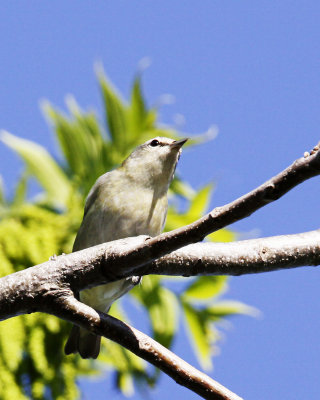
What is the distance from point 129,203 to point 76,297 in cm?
183

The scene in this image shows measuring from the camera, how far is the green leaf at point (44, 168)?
588 centimetres

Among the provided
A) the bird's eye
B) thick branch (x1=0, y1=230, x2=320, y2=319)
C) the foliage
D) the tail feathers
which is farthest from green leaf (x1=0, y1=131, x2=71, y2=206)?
thick branch (x1=0, y1=230, x2=320, y2=319)

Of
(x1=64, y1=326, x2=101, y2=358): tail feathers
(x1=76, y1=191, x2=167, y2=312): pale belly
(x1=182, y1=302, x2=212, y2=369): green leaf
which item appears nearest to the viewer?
(x1=64, y1=326, x2=101, y2=358): tail feathers

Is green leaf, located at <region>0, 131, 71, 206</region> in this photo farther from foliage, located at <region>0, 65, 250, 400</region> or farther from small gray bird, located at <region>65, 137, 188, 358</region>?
small gray bird, located at <region>65, 137, 188, 358</region>

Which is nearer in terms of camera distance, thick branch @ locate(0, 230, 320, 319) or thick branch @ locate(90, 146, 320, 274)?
thick branch @ locate(90, 146, 320, 274)

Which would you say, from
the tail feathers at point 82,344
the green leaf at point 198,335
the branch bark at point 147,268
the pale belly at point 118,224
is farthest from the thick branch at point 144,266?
the green leaf at point 198,335

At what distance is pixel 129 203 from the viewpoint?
4.25 meters

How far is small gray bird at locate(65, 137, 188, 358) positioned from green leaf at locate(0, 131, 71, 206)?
1365mm

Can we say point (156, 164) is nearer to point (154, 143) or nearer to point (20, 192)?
point (154, 143)

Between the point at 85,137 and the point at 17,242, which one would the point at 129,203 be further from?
the point at 85,137

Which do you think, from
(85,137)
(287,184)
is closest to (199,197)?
(85,137)

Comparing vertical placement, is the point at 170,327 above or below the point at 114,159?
below

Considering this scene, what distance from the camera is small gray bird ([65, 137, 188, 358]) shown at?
4172 millimetres

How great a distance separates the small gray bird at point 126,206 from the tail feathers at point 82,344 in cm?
2
